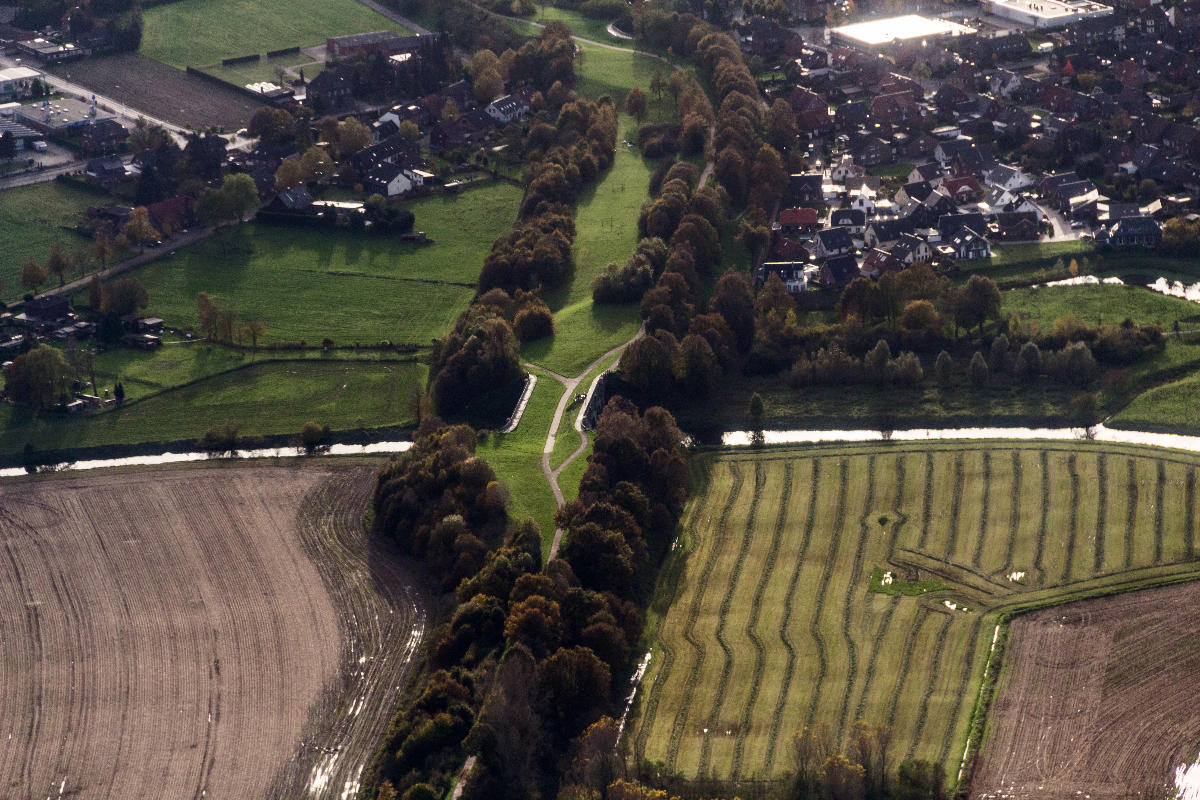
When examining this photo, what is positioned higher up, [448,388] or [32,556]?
[448,388]

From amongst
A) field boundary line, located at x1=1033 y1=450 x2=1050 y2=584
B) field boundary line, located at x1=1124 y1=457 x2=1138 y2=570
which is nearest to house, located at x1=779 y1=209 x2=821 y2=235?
field boundary line, located at x1=1033 y1=450 x2=1050 y2=584

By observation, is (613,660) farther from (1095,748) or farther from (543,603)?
(1095,748)

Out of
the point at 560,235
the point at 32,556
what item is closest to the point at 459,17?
the point at 560,235

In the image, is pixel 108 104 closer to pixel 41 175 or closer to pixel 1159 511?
pixel 41 175

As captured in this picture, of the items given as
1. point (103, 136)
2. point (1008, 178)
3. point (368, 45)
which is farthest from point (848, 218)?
point (103, 136)

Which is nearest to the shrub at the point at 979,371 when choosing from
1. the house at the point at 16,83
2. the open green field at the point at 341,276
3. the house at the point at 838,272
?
the house at the point at 838,272

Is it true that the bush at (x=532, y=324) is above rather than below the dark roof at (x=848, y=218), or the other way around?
below

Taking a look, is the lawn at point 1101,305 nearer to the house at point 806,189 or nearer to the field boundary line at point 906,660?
the house at point 806,189

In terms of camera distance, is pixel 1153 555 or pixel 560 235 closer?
pixel 1153 555
